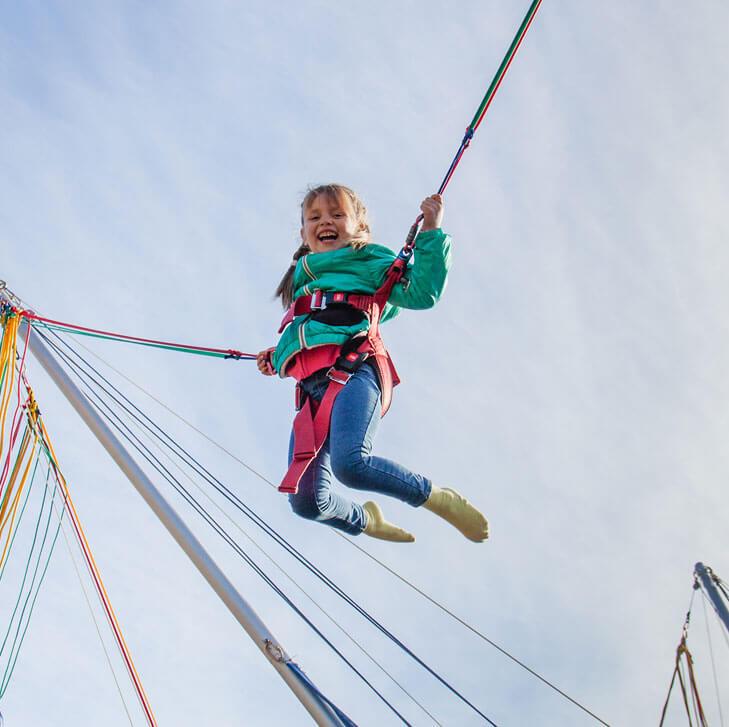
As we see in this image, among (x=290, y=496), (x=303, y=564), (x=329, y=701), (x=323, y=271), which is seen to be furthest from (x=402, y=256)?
(x=329, y=701)

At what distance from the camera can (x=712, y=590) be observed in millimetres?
8953

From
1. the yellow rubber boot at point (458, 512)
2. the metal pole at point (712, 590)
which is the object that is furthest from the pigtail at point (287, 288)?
the metal pole at point (712, 590)

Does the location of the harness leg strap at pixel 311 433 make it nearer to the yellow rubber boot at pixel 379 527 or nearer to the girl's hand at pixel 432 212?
the yellow rubber boot at pixel 379 527

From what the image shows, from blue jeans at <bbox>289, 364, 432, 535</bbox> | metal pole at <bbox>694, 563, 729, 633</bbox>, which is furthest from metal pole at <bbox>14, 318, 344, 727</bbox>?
metal pole at <bbox>694, 563, 729, 633</bbox>

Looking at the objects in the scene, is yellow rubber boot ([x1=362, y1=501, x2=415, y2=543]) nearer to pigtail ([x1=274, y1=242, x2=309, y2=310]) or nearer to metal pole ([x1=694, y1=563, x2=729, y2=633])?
pigtail ([x1=274, y1=242, x2=309, y2=310])

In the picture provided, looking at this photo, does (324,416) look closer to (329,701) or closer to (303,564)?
(303,564)

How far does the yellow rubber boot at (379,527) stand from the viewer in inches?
196

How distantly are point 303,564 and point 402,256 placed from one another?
1.68 meters

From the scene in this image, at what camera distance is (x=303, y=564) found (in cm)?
498

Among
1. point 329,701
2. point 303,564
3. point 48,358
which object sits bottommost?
point 329,701

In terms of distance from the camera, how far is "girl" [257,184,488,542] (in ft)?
14.5

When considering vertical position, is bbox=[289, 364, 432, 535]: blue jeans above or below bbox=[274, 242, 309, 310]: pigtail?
below

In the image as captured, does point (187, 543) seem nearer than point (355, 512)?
Yes

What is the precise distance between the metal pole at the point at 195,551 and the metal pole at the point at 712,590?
562cm
